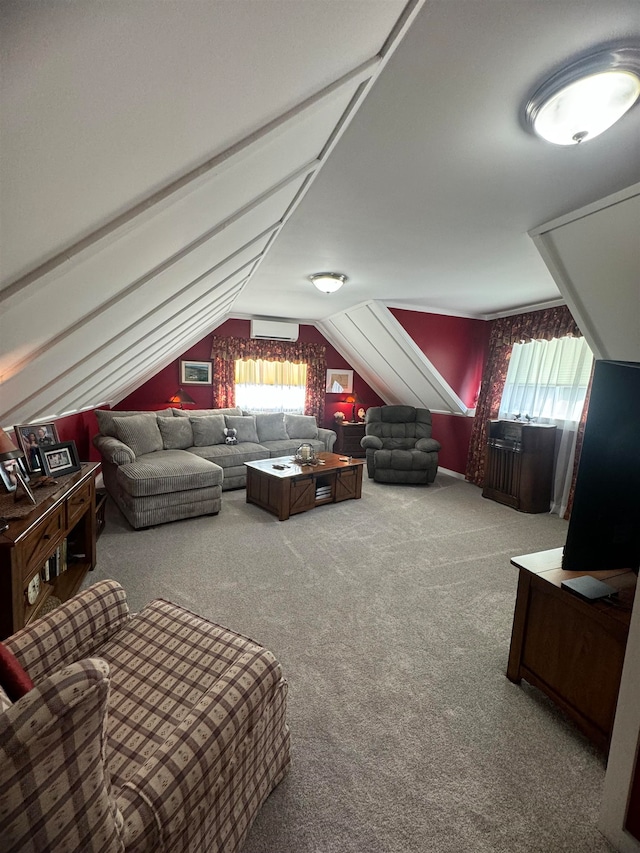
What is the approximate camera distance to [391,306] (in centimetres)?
487

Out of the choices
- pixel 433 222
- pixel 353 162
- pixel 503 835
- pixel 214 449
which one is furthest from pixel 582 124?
pixel 214 449

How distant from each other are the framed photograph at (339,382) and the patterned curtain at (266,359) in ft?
0.47

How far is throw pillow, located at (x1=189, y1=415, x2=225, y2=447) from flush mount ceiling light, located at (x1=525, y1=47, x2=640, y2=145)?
4.39m

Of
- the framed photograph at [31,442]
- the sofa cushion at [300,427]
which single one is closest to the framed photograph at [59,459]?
the framed photograph at [31,442]

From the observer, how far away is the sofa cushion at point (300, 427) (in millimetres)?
5773

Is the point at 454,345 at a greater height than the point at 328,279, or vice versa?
the point at 328,279

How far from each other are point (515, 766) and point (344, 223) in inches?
113

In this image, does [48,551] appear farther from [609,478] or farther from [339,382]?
[339,382]

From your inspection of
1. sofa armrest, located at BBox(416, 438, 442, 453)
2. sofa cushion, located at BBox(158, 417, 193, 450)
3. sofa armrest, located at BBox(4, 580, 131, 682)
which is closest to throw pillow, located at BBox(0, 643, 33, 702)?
sofa armrest, located at BBox(4, 580, 131, 682)

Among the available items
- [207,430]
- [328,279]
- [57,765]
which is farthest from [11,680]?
[207,430]

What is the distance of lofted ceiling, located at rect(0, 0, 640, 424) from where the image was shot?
588mm

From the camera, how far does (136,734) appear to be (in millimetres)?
975

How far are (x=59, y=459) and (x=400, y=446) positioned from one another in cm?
419

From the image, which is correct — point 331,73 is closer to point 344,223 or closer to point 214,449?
point 344,223
